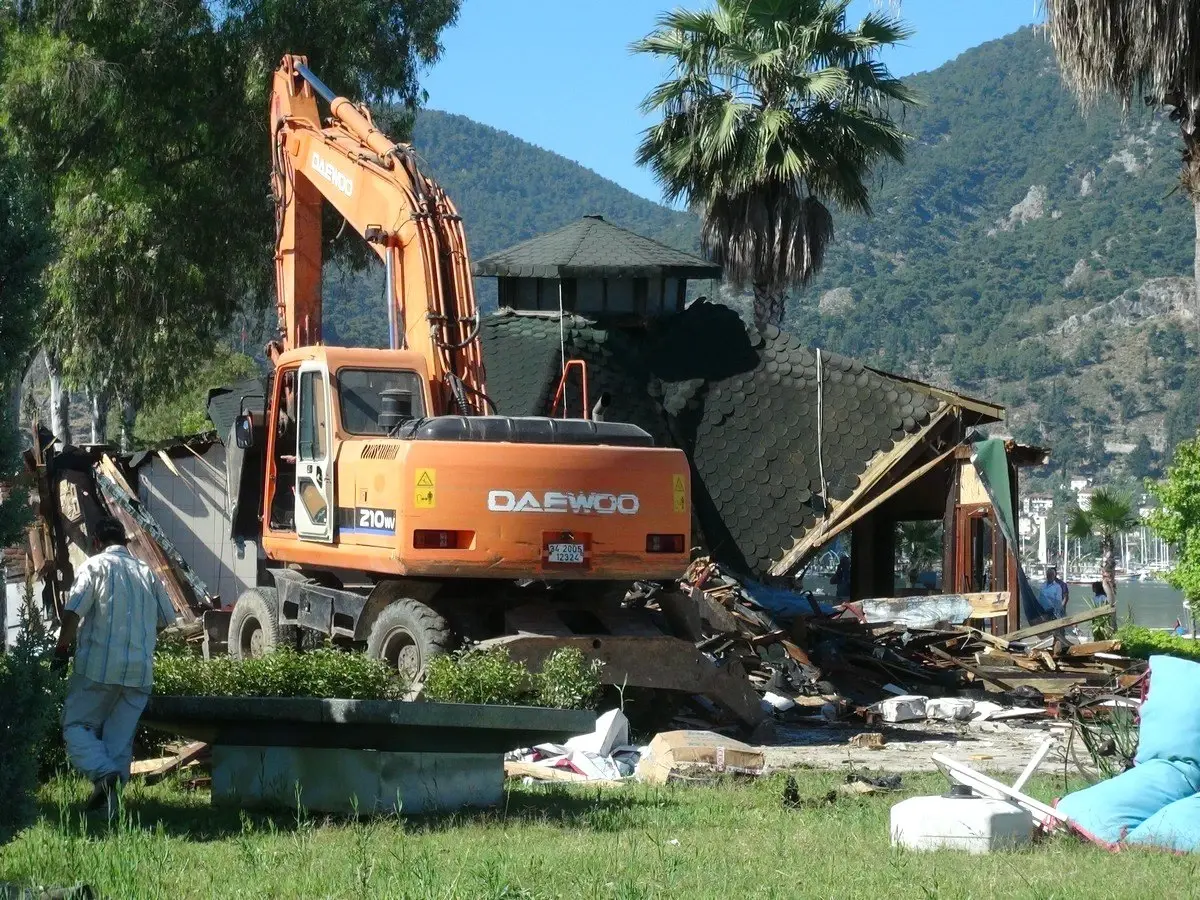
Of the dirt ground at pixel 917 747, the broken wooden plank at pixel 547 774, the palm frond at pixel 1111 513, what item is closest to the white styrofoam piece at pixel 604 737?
the broken wooden plank at pixel 547 774

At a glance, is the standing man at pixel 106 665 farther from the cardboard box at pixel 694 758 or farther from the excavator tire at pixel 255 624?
the excavator tire at pixel 255 624

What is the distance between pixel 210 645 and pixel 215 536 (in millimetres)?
7654

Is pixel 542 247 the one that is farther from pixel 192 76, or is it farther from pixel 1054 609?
pixel 1054 609

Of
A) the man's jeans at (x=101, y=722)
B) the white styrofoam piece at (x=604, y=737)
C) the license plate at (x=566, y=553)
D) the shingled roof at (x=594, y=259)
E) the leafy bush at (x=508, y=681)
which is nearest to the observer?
the man's jeans at (x=101, y=722)

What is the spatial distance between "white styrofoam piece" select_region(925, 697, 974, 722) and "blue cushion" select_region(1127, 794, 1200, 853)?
7875 millimetres

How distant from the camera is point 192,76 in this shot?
95.6ft

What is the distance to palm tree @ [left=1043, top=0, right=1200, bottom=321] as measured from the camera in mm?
20125

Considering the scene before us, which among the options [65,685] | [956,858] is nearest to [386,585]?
[65,685]

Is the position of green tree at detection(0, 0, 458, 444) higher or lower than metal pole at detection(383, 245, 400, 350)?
higher

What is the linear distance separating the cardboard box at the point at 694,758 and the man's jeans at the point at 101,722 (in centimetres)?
353

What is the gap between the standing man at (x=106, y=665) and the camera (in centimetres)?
951

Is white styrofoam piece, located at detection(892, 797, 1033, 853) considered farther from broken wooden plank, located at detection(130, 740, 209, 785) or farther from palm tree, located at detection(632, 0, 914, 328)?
palm tree, located at detection(632, 0, 914, 328)

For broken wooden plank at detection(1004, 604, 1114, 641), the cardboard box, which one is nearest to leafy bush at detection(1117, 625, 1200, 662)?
broken wooden plank at detection(1004, 604, 1114, 641)

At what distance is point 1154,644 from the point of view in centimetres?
2600
